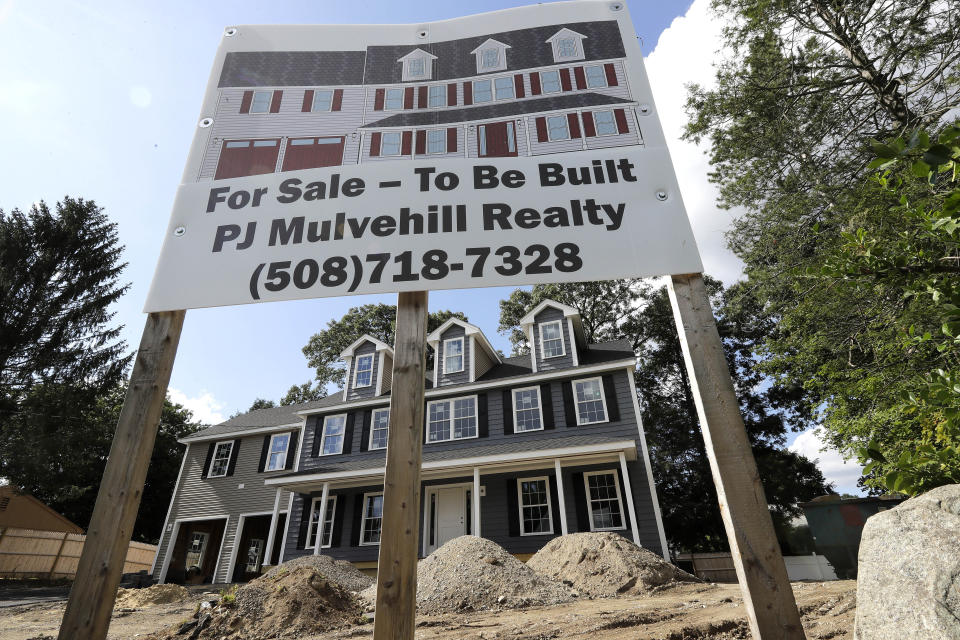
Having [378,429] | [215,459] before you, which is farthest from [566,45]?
[215,459]

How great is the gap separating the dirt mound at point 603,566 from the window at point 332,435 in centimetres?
972

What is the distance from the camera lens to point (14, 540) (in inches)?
691

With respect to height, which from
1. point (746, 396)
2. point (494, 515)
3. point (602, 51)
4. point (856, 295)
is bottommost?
point (494, 515)

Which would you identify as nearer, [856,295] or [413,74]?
[413,74]

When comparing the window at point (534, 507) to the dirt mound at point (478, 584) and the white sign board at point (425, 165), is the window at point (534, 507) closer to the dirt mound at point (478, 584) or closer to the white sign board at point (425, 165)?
the dirt mound at point (478, 584)

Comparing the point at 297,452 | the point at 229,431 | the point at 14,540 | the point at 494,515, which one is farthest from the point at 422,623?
the point at 14,540

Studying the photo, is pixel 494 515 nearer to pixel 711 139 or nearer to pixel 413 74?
pixel 711 139

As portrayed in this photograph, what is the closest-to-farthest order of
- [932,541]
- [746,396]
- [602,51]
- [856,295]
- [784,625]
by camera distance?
[784,625] → [932,541] → [602,51] → [856,295] → [746,396]

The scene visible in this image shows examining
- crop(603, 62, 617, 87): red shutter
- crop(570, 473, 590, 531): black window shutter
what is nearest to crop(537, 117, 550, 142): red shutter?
crop(603, 62, 617, 87): red shutter

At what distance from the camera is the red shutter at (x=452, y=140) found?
325cm

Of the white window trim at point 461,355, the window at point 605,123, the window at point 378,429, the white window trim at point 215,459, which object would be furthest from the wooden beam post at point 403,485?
the white window trim at point 215,459

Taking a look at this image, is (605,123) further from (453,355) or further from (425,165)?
(453,355)

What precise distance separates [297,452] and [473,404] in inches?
294

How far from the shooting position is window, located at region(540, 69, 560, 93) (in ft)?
11.3
